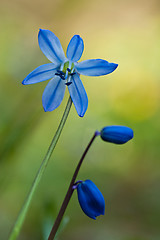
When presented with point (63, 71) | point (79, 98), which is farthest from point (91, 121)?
point (79, 98)

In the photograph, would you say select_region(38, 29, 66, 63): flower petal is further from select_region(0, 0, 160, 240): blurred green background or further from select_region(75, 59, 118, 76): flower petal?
select_region(0, 0, 160, 240): blurred green background

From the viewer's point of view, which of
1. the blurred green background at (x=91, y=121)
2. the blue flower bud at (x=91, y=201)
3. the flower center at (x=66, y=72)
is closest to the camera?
the blue flower bud at (x=91, y=201)

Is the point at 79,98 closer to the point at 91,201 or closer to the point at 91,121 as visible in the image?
the point at 91,201

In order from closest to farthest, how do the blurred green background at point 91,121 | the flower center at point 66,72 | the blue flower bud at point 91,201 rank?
the blue flower bud at point 91,201, the flower center at point 66,72, the blurred green background at point 91,121

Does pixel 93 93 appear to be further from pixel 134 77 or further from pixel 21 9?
pixel 21 9

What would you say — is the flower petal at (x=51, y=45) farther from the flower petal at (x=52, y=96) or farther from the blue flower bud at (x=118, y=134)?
the blue flower bud at (x=118, y=134)

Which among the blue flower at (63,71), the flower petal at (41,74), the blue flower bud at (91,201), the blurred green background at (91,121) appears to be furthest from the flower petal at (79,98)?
the blurred green background at (91,121)
